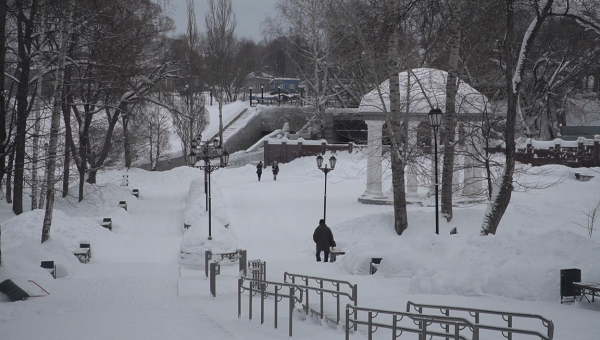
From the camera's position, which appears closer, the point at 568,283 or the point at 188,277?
the point at 568,283

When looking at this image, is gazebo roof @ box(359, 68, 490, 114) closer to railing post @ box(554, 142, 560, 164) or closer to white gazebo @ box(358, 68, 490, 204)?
white gazebo @ box(358, 68, 490, 204)

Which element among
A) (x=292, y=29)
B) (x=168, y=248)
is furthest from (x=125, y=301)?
(x=292, y=29)

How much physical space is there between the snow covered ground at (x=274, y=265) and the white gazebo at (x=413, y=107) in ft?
5.24

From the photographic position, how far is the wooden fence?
132 ft

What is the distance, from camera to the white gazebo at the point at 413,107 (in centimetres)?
2106

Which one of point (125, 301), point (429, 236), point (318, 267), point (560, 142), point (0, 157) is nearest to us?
point (0, 157)

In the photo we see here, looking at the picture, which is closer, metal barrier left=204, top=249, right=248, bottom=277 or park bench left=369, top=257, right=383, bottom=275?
park bench left=369, top=257, right=383, bottom=275

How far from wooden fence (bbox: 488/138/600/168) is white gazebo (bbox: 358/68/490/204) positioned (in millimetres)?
16229

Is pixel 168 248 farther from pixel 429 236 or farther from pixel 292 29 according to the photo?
pixel 292 29

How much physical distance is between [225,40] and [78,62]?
144 ft

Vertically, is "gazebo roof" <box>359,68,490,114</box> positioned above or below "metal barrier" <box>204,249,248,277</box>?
above

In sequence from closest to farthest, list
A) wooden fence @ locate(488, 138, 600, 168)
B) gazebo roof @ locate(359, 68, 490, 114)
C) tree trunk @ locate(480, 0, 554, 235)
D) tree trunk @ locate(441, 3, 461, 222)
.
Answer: tree trunk @ locate(480, 0, 554, 235)
tree trunk @ locate(441, 3, 461, 222)
gazebo roof @ locate(359, 68, 490, 114)
wooden fence @ locate(488, 138, 600, 168)

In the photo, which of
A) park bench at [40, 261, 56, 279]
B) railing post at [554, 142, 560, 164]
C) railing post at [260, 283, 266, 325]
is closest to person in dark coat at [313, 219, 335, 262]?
park bench at [40, 261, 56, 279]

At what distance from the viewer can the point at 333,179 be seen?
38500mm
